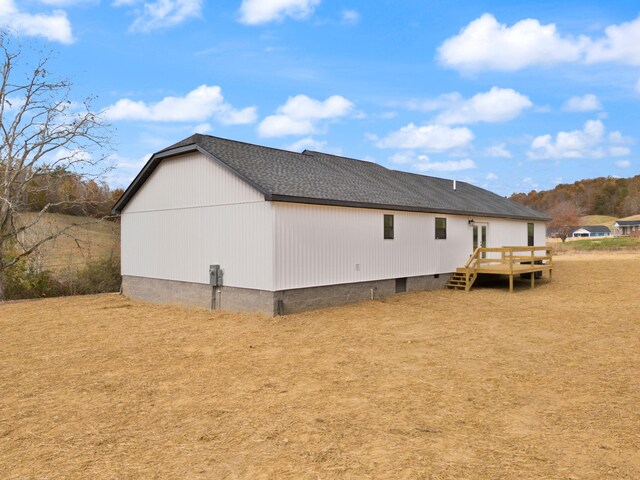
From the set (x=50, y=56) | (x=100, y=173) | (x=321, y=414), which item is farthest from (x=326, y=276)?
(x=50, y=56)

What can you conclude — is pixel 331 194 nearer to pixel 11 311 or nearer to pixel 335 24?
pixel 335 24

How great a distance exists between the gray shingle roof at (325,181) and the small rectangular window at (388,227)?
41 cm

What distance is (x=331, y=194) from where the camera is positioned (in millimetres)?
12867

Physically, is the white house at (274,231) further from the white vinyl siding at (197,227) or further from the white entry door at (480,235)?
the white entry door at (480,235)

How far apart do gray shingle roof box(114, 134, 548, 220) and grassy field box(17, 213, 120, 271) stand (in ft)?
11.0

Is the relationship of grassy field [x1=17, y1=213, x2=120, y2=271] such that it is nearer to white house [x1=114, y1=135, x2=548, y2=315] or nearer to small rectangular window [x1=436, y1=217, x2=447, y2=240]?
white house [x1=114, y1=135, x2=548, y2=315]

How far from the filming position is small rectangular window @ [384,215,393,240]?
14.6 metres

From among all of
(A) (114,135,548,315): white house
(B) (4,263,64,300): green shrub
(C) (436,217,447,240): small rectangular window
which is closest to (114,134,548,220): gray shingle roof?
(A) (114,135,548,315): white house

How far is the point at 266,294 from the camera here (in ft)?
37.1

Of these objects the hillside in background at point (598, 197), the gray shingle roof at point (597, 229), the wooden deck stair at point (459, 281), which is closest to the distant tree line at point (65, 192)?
the wooden deck stair at point (459, 281)

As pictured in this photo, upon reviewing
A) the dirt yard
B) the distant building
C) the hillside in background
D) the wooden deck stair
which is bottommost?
the dirt yard

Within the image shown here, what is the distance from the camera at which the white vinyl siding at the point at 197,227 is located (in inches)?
456

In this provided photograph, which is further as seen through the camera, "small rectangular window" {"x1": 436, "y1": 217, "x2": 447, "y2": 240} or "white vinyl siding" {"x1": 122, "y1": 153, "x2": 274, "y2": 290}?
"small rectangular window" {"x1": 436, "y1": 217, "x2": 447, "y2": 240}

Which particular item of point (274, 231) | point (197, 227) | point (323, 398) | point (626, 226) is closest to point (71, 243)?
point (197, 227)
